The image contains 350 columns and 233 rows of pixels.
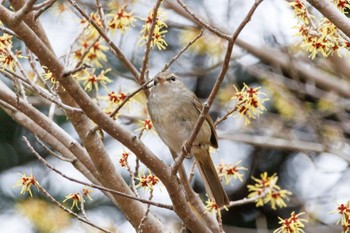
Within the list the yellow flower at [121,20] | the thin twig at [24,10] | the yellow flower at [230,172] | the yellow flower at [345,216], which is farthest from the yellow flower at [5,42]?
the yellow flower at [345,216]

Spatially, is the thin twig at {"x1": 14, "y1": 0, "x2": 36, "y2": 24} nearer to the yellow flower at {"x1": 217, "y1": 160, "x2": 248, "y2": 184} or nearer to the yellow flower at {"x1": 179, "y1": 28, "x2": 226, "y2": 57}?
the yellow flower at {"x1": 217, "y1": 160, "x2": 248, "y2": 184}

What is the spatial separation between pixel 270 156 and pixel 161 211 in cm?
167

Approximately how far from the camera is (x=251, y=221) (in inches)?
297

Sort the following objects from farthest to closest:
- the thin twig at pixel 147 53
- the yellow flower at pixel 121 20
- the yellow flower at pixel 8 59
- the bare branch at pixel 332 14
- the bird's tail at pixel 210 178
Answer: the bird's tail at pixel 210 178 → the yellow flower at pixel 121 20 → the yellow flower at pixel 8 59 → the thin twig at pixel 147 53 → the bare branch at pixel 332 14

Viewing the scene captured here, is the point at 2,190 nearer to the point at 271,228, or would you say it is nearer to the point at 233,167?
the point at 271,228

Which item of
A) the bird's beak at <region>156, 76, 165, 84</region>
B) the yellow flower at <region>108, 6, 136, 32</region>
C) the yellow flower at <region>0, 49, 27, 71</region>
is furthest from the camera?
the bird's beak at <region>156, 76, 165, 84</region>

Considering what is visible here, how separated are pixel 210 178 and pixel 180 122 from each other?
0.41m

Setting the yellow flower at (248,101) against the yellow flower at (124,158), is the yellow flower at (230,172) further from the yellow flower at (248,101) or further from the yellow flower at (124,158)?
the yellow flower at (124,158)

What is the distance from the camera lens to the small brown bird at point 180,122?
4.76m

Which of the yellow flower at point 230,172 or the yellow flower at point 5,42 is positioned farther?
the yellow flower at point 230,172

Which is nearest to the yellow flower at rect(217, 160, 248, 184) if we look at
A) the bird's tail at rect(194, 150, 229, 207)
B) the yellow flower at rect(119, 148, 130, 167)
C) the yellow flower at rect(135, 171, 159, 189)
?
the bird's tail at rect(194, 150, 229, 207)

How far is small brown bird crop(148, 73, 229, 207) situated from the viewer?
476 centimetres

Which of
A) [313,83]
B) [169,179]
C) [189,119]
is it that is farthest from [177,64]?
[169,179]

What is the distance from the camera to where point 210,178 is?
4836 mm
